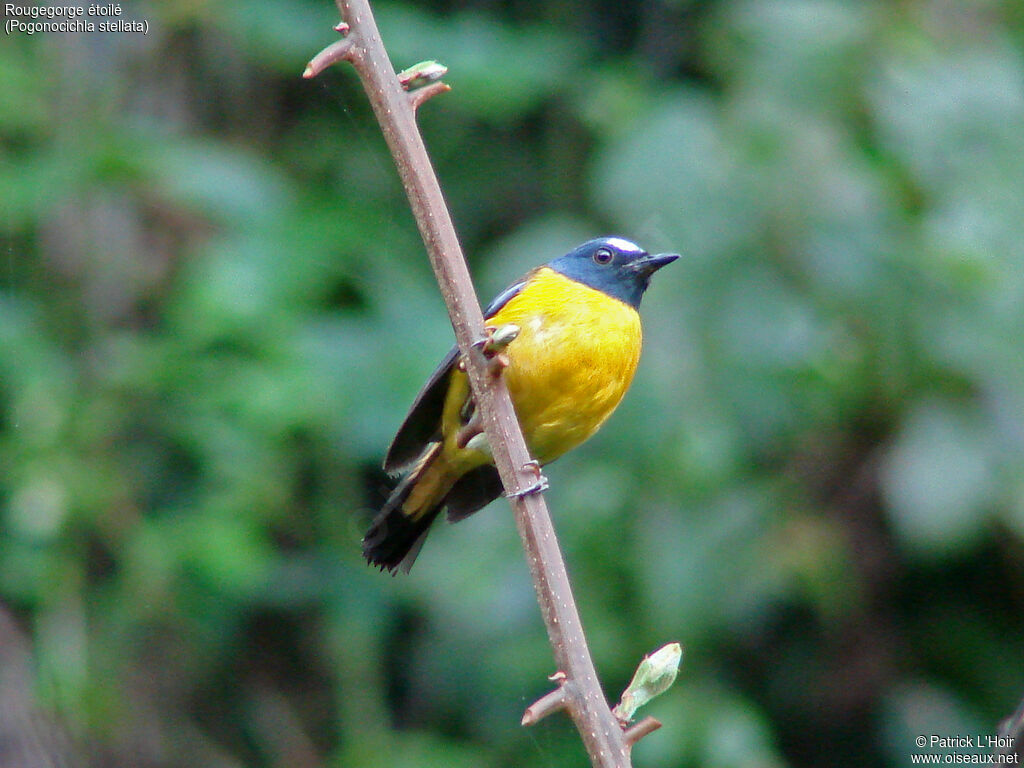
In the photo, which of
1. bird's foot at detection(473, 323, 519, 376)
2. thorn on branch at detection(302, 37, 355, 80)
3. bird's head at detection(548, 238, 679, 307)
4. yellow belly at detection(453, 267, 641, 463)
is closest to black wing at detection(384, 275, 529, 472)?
yellow belly at detection(453, 267, 641, 463)

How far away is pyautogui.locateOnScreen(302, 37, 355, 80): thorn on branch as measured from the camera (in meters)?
1.74

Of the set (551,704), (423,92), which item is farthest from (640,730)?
(423,92)

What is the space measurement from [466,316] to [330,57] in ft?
1.35

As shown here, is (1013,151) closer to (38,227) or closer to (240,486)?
(240,486)

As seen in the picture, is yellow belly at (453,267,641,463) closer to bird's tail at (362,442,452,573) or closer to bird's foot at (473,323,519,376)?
bird's tail at (362,442,452,573)

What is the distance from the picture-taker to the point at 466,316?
1835 millimetres

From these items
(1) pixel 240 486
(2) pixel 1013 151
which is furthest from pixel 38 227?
(2) pixel 1013 151

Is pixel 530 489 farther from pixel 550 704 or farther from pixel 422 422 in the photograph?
pixel 422 422

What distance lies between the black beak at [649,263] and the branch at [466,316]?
5.21 feet

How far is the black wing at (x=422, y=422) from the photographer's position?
9.68 feet

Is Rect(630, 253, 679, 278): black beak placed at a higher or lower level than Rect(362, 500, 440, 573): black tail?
higher

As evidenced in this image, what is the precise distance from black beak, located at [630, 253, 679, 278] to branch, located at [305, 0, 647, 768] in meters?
1.59

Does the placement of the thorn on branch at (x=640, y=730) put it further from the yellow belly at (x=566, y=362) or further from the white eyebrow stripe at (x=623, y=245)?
the white eyebrow stripe at (x=623, y=245)

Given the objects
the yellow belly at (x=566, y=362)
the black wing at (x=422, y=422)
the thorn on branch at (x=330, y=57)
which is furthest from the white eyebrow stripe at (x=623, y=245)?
the thorn on branch at (x=330, y=57)
